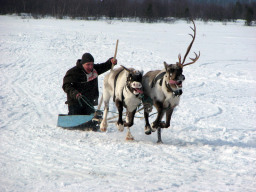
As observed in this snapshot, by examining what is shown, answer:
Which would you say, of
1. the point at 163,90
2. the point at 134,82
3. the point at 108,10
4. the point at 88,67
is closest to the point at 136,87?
the point at 134,82

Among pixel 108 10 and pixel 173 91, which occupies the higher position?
pixel 108 10

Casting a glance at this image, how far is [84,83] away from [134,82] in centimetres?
189

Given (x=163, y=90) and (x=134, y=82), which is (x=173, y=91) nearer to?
(x=163, y=90)

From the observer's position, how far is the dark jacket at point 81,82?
6.26 metres

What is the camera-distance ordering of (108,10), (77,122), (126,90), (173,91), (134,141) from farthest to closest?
(108,10), (77,122), (134,141), (126,90), (173,91)

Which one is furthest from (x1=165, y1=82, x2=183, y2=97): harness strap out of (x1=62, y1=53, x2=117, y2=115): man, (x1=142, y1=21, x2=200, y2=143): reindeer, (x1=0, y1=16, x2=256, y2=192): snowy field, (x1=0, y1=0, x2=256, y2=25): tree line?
(x1=0, y1=0, x2=256, y2=25): tree line

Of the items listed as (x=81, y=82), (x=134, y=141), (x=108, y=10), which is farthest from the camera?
(x=108, y=10)

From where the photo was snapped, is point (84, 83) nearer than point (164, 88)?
No

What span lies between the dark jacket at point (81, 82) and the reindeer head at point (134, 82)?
5.09 feet

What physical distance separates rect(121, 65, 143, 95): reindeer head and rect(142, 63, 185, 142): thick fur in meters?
0.28

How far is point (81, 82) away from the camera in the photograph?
6.36 metres

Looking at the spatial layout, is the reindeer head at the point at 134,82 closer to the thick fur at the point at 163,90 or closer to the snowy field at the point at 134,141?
the thick fur at the point at 163,90

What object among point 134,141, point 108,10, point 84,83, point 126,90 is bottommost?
point 134,141

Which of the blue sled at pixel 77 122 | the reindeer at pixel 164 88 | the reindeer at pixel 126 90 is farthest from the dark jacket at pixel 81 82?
the reindeer at pixel 164 88
